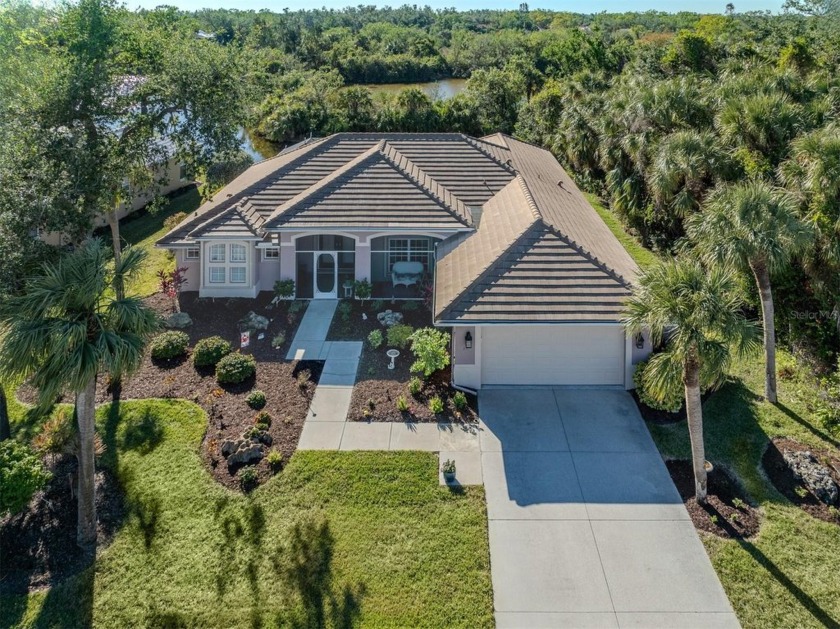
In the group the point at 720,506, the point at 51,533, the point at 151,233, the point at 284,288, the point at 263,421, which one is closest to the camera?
the point at 51,533

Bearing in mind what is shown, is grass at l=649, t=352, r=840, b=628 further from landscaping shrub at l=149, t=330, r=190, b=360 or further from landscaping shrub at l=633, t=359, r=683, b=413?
landscaping shrub at l=149, t=330, r=190, b=360

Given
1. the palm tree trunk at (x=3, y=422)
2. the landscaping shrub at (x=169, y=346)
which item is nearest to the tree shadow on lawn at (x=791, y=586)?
the landscaping shrub at (x=169, y=346)

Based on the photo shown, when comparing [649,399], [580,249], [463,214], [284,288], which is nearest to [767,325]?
[649,399]

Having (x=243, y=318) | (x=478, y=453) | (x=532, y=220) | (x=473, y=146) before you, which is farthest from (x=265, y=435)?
(x=473, y=146)

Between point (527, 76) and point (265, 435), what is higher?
point (527, 76)

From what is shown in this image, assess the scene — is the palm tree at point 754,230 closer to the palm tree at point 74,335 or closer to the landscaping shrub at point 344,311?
the landscaping shrub at point 344,311

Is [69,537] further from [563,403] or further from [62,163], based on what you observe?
[563,403]

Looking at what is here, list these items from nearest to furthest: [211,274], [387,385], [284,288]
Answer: [387,385]
[284,288]
[211,274]

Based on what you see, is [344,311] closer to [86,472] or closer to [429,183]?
[429,183]
